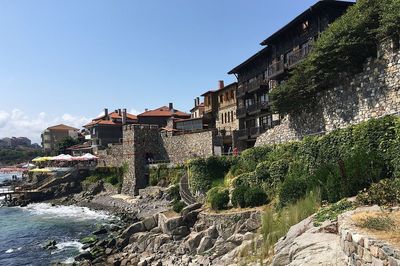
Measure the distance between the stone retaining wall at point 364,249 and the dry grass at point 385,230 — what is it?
208 mm

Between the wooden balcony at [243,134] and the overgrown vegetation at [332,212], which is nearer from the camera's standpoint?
the overgrown vegetation at [332,212]

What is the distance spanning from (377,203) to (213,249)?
1188cm

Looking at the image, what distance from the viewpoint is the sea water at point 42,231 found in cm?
3035

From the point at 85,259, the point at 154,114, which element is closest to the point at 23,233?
the point at 85,259

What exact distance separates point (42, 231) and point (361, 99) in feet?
113

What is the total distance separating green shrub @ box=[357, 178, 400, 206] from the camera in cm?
1285

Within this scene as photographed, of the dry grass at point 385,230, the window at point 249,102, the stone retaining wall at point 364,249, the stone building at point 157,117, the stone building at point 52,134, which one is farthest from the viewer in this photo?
the stone building at point 52,134

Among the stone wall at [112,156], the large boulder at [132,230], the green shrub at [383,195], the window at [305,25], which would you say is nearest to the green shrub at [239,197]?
the large boulder at [132,230]

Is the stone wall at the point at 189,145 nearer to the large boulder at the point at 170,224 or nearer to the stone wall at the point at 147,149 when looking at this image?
the stone wall at the point at 147,149

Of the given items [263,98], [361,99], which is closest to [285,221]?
[361,99]

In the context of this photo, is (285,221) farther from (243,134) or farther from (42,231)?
(243,134)

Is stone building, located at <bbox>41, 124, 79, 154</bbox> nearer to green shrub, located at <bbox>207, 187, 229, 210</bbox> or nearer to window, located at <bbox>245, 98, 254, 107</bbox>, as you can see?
window, located at <bbox>245, 98, 254, 107</bbox>

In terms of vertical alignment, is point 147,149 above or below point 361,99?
below

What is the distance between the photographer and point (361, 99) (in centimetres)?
2494
